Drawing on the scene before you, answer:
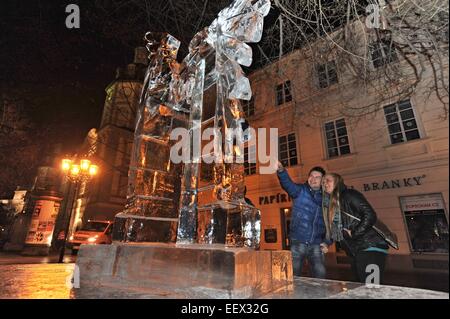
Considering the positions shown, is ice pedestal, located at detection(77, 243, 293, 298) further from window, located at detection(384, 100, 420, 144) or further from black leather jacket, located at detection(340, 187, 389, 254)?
window, located at detection(384, 100, 420, 144)

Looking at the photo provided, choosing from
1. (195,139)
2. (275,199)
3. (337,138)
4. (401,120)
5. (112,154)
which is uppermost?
(112,154)

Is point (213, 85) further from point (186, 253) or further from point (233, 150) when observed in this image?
point (186, 253)

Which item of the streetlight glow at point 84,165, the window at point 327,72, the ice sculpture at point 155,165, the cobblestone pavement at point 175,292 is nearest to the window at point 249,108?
the window at point 327,72

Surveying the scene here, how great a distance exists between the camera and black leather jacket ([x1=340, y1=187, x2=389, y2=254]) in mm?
2428

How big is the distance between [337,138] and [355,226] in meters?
7.50

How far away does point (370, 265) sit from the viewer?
2.36 metres

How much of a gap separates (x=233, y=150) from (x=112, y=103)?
78.3 ft

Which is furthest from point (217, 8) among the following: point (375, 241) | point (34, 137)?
point (34, 137)

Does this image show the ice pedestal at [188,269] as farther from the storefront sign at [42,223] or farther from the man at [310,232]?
the storefront sign at [42,223]

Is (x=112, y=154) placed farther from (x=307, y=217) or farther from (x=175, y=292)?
(x=175, y=292)

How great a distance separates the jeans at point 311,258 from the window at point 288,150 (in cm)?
815

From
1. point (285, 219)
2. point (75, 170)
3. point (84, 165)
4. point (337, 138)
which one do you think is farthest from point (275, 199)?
point (75, 170)

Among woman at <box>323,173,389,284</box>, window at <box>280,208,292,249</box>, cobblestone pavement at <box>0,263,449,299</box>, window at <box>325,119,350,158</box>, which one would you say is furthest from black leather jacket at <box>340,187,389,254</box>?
window at <box>280,208,292,249</box>

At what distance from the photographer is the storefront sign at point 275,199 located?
428 inches
